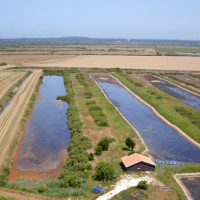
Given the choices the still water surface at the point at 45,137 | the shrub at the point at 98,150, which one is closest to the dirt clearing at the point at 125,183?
the shrub at the point at 98,150

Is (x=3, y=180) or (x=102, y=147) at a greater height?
(x=3, y=180)

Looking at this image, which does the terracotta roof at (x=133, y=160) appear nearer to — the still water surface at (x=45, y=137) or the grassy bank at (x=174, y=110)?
the still water surface at (x=45, y=137)

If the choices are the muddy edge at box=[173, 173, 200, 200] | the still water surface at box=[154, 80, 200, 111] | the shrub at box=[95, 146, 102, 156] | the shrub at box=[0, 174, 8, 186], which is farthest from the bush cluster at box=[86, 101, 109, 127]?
the still water surface at box=[154, 80, 200, 111]

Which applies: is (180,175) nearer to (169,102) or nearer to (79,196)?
(79,196)

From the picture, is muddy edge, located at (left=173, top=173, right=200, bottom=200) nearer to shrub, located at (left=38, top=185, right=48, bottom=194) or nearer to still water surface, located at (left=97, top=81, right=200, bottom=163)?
still water surface, located at (left=97, top=81, right=200, bottom=163)

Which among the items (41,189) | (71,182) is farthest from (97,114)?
(41,189)

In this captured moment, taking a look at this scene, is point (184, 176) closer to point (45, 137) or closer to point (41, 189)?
point (41, 189)
